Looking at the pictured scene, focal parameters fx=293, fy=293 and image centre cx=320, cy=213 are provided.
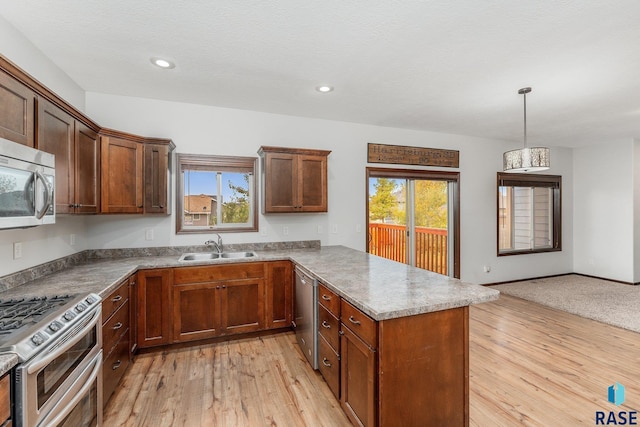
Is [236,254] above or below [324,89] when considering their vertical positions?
below

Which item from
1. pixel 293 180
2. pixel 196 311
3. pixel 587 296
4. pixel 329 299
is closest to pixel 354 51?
pixel 293 180

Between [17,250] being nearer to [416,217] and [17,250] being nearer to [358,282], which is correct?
[358,282]

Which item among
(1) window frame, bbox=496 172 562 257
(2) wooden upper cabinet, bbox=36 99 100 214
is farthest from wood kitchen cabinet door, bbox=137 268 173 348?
(1) window frame, bbox=496 172 562 257

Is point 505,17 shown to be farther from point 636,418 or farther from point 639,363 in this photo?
point 639,363

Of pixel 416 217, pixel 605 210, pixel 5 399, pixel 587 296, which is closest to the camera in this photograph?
pixel 5 399

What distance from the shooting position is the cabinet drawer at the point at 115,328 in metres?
1.98

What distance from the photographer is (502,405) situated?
6.84 feet

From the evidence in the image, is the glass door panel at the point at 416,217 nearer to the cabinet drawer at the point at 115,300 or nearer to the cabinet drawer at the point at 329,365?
the cabinet drawer at the point at 329,365

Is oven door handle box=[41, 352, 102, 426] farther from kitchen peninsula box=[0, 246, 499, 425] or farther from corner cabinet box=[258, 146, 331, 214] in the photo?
corner cabinet box=[258, 146, 331, 214]

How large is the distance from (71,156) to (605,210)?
7.88 meters

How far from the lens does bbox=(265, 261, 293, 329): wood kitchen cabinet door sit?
3.13 meters

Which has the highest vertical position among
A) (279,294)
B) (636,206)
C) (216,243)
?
(636,206)

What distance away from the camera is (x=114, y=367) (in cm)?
214

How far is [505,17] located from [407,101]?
149 centimetres
